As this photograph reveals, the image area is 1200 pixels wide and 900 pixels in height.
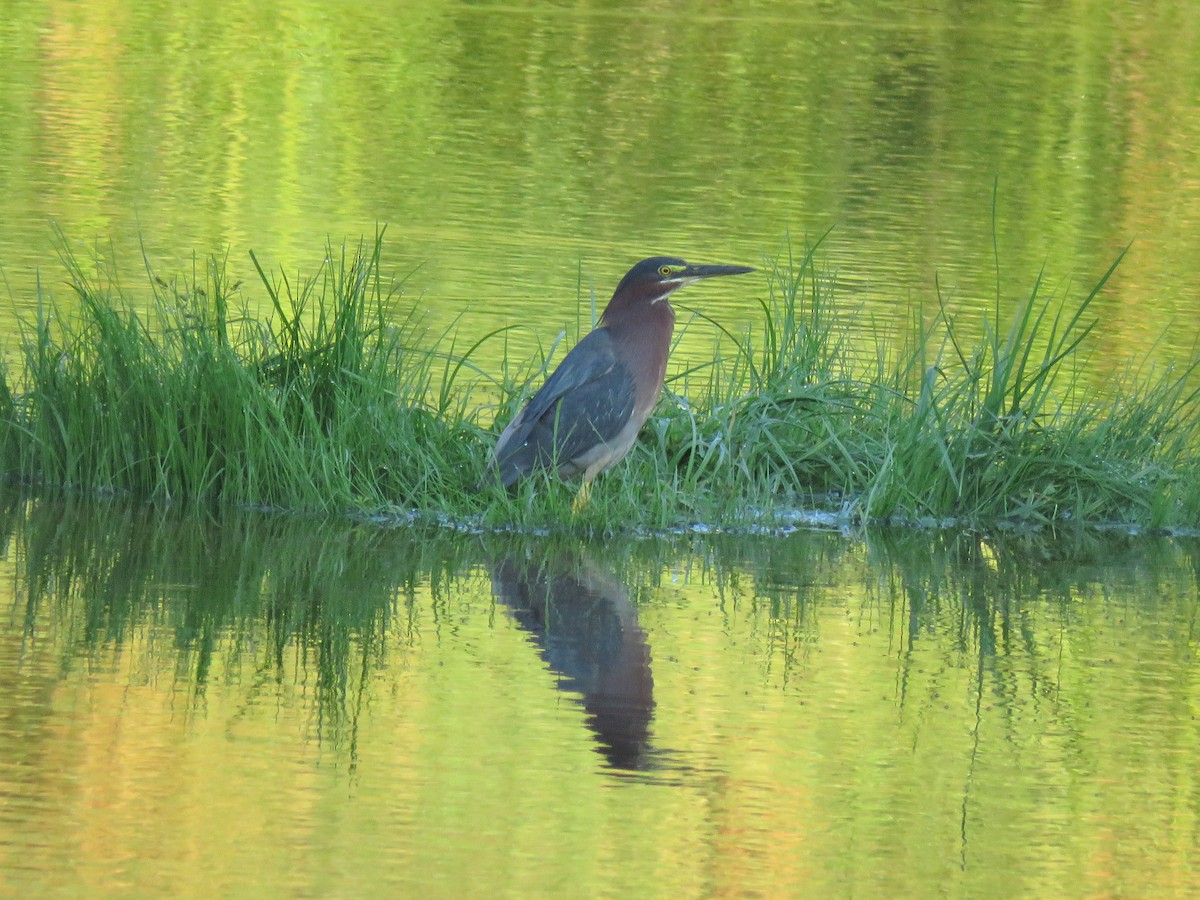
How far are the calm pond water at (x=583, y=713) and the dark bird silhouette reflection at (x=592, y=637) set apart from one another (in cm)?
1

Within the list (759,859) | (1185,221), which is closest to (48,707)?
(759,859)

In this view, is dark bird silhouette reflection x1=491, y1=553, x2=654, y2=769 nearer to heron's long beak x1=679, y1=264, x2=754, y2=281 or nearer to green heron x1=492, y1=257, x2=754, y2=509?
green heron x1=492, y1=257, x2=754, y2=509

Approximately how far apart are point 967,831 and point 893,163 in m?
14.9

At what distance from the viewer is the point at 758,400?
8.13 m

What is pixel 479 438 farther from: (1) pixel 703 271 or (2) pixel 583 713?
(2) pixel 583 713

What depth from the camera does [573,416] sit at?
7.24 m

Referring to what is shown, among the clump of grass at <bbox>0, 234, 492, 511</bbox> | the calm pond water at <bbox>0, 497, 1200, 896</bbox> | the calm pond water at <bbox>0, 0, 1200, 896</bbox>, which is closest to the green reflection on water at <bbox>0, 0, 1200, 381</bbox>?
the calm pond water at <bbox>0, 0, 1200, 896</bbox>

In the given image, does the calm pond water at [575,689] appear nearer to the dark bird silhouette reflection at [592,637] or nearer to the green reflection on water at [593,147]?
the dark bird silhouette reflection at [592,637]

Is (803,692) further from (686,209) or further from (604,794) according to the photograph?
(686,209)

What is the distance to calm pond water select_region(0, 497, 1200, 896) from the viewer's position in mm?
4477

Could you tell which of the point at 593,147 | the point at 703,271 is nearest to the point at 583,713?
the point at 703,271

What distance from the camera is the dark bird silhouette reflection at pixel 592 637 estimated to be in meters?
5.32

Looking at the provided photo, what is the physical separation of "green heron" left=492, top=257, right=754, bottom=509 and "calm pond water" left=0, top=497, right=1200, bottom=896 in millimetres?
366

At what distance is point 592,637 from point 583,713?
676mm
